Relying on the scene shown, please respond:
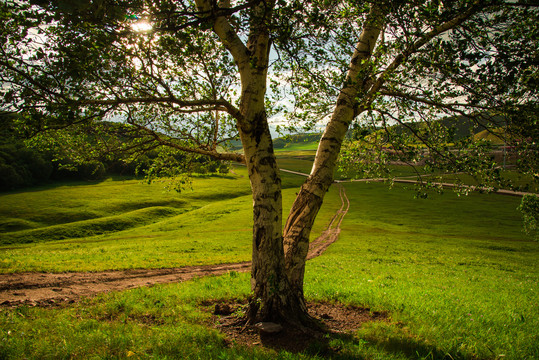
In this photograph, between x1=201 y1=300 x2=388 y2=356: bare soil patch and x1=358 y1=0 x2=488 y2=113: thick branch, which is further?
x1=201 y1=300 x2=388 y2=356: bare soil patch

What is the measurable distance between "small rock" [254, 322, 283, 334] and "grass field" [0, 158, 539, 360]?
855mm

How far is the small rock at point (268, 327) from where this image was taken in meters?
7.26

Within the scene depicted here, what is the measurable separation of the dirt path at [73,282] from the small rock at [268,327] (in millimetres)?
7399

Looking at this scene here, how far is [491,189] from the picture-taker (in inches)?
293

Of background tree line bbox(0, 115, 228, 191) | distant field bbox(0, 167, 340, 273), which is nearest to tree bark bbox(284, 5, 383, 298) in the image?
background tree line bbox(0, 115, 228, 191)

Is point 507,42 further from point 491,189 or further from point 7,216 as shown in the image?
point 7,216

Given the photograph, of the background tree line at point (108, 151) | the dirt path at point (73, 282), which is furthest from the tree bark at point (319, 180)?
the dirt path at point (73, 282)

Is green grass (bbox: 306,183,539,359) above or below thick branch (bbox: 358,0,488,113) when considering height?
below

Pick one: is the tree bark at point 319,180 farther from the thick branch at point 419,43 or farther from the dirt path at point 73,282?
the dirt path at point 73,282

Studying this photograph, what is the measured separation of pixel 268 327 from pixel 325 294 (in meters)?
4.56

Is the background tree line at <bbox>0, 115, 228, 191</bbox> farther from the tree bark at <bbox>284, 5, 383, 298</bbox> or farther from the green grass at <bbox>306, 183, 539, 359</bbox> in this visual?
the green grass at <bbox>306, 183, 539, 359</bbox>

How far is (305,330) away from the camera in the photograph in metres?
7.52

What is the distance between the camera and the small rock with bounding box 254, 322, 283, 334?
726 cm

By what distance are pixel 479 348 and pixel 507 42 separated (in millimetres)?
6397
